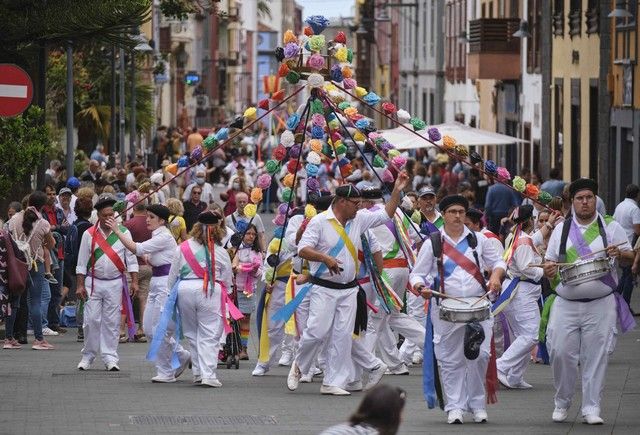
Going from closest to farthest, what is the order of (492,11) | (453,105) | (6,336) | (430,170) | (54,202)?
(6,336), (54,202), (430,170), (492,11), (453,105)

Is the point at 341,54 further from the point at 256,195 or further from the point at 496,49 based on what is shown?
the point at 496,49

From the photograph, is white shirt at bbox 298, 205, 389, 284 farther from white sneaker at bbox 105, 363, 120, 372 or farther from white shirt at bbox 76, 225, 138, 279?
white sneaker at bbox 105, 363, 120, 372

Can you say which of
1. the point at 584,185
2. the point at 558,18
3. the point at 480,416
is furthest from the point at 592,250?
the point at 558,18

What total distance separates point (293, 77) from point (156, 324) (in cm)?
259

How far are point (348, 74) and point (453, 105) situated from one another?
44.8 m

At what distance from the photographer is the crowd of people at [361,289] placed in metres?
12.9

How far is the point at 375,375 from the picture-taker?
15.4 metres

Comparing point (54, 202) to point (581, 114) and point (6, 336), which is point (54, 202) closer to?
point (6, 336)

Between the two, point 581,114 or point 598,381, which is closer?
point 598,381

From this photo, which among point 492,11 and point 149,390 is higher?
point 492,11

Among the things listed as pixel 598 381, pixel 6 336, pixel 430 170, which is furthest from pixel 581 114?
pixel 598 381

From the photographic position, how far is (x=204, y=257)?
1528 centimetres

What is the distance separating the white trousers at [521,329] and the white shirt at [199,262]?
2.44 metres

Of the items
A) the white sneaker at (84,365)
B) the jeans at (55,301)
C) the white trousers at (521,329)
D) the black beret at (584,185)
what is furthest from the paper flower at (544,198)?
the jeans at (55,301)
